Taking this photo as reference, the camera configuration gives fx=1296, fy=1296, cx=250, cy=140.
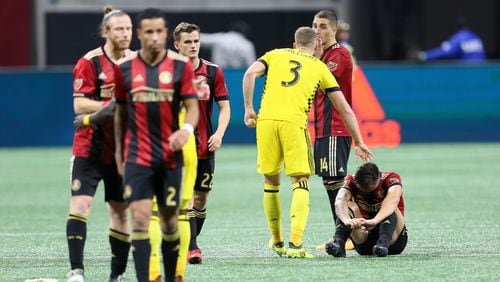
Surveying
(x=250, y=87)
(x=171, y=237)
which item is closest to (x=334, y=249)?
(x=250, y=87)

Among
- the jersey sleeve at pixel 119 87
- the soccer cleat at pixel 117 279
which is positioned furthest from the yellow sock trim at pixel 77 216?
the jersey sleeve at pixel 119 87

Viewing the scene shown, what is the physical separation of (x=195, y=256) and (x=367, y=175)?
1515 millimetres

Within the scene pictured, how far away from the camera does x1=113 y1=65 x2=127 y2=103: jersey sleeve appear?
815cm

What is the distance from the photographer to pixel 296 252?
34.4ft

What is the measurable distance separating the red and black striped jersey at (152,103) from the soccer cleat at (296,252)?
2563 mm

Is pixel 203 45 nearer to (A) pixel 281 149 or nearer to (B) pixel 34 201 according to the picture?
(B) pixel 34 201

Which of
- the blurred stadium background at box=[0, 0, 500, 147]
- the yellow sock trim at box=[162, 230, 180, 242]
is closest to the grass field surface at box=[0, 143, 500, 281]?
the yellow sock trim at box=[162, 230, 180, 242]

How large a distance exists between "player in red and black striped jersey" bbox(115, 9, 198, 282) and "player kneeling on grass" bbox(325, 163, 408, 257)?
2.55 meters

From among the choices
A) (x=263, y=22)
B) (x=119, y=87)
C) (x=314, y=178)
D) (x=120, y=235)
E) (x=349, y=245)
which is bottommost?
(x=314, y=178)

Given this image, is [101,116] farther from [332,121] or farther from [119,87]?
[332,121]

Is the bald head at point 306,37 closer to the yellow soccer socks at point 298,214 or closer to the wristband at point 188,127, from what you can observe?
the yellow soccer socks at point 298,214

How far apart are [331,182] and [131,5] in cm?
1863

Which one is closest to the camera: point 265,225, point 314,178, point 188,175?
point 188,175

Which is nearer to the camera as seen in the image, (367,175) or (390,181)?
(367,175)
